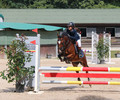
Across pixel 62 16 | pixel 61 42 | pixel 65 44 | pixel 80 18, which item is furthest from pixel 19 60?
pixel 62 16

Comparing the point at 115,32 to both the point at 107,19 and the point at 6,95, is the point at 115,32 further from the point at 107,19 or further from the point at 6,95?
the point at 6,95

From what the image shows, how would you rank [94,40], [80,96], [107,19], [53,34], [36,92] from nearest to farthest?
[80,96] < [36,92] < [94,40] < [53,34] < [107,19]

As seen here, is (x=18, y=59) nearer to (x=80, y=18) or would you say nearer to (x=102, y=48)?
(x=102, y=48)

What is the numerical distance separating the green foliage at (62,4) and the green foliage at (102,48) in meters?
27.3

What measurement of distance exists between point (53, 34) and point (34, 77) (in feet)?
50.7

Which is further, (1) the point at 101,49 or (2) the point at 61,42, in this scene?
(1) the point at 101,49

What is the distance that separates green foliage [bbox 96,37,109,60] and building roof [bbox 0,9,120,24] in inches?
524

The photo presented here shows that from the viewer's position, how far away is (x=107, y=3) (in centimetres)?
4872

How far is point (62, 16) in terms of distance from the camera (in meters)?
30.6

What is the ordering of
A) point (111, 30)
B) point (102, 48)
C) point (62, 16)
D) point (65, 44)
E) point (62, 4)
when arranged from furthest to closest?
point (62, 4), point (111, 30), point (62, 16), point (102, 48), point (65, 44)

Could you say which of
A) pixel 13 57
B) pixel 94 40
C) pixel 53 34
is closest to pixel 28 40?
pixel 13 57

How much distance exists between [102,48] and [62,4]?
1183 inches

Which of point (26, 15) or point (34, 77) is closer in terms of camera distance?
point (34, 77)

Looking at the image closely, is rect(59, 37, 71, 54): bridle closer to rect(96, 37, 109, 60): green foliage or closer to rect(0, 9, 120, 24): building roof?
rect(96, 37, 109, 60): green foliage
